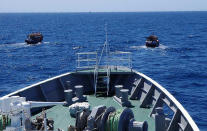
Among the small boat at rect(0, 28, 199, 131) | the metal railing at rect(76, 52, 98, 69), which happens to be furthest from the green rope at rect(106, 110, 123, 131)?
the metal railing at rect(76, 52, 98, 69)

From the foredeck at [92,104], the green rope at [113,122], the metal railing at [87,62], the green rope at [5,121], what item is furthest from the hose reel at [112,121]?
the metal railing at [87,62]

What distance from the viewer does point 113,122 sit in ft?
43.3

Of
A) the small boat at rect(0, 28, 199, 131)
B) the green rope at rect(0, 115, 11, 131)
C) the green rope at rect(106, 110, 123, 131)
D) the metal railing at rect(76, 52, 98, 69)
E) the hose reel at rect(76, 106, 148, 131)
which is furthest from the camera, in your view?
the metal railing at rect(76, 52, 98, 69)

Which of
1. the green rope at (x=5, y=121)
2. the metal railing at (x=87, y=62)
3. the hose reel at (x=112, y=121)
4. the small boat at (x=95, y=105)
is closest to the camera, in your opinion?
the green rope at (x=5, y=121)

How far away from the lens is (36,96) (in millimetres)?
20422

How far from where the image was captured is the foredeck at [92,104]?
1691 cm

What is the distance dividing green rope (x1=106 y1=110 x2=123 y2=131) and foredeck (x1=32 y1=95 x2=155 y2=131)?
3331mm

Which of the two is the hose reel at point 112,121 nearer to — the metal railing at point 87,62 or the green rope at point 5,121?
the green rope at point 5,121

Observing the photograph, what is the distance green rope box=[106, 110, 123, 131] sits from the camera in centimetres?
1312

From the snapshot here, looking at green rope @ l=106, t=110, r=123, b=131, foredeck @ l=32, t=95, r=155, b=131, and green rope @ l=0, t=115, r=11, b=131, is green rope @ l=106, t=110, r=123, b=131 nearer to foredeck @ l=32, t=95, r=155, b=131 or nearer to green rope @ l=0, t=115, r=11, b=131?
foredeck @ l=32, t=95, r=155, b=131

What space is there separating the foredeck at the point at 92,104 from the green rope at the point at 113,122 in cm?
333

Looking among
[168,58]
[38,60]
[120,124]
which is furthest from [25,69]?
[120,124]

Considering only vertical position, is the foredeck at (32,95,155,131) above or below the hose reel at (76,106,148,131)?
below

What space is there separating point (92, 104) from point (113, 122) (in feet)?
22.5
